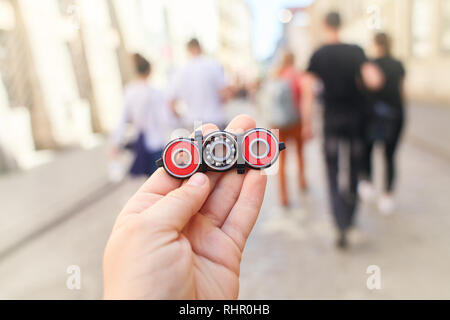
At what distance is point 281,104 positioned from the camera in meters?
4.38

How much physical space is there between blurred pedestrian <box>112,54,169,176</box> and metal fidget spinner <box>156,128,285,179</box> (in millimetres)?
2463

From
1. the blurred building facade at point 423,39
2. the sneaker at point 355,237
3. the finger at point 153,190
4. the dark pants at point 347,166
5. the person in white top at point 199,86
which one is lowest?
the sneaker at point 355,237

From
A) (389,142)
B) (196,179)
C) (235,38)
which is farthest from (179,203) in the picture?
(235,38)

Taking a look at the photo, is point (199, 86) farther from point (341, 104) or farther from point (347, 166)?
point (347, 166)

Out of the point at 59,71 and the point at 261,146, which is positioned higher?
the point at 59,71

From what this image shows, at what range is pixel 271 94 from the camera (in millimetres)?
4457

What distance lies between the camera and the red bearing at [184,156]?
2.99 feet

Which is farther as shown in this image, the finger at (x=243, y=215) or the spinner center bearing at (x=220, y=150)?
the finger at (x=243, y=215)

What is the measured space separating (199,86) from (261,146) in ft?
10.9

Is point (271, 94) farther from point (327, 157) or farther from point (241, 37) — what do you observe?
point (241, 37)

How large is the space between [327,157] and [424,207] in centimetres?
168

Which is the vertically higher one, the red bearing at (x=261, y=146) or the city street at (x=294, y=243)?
the red bearing at (x=261, y=146)

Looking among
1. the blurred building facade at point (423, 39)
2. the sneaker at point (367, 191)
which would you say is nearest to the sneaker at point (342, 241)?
the sneaker at point (367, 191)

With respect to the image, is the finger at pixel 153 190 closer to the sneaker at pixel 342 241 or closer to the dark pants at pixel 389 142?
the sneaker at pixel 342 241
